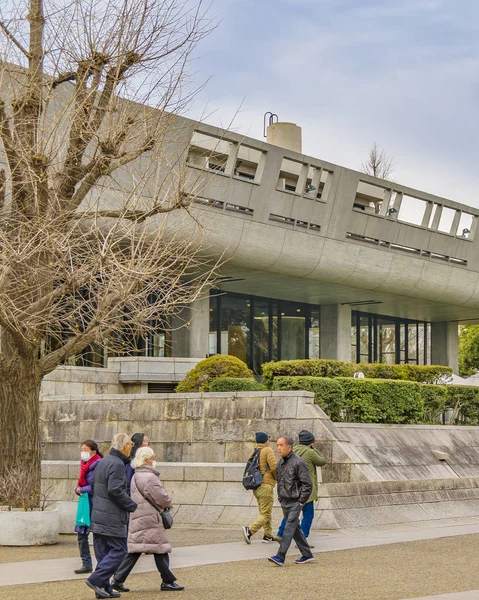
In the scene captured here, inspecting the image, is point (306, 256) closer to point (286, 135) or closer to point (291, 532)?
point (286, 135)

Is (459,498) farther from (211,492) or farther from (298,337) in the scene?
(298,337)

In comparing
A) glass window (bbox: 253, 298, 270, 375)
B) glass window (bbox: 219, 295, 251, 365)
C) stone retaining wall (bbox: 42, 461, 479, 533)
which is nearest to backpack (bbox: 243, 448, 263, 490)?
stone retaining wall (bbox: 42, 461, 479, 533)

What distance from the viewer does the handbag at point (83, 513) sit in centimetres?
1133

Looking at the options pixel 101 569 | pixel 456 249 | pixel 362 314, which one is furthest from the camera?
pixel 362 314

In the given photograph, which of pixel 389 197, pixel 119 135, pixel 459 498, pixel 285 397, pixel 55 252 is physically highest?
pixel 389 197

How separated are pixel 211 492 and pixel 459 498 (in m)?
5.19

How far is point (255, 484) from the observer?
44.9 ft

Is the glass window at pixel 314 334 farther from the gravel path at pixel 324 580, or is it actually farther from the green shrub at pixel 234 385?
the gravel path at pixel 324 580

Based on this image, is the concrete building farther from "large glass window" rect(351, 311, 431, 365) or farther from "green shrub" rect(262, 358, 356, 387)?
"green shrub" rect(262, 358, 356, 387)

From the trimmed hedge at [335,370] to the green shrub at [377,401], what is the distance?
46.5 inches

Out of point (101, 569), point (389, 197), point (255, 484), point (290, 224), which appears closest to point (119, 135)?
point (255, 484)

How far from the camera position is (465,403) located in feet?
83.9

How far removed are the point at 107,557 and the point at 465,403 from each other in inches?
708

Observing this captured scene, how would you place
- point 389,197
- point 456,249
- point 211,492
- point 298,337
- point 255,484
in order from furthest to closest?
point 298,337 → point 456,249 → point 389,197 → point 211,492 → point 255,484
